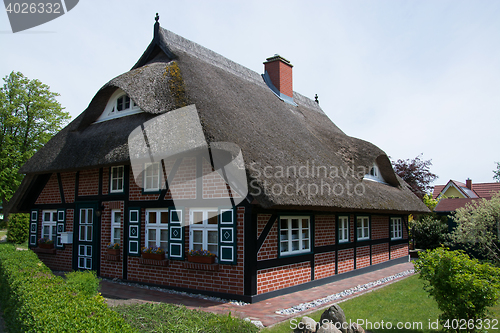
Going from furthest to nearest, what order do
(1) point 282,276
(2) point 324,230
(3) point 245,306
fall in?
(2) point 324,230
(1) point 282,276
(3) point 245,306

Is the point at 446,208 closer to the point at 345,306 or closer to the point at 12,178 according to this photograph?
the point at 345,306

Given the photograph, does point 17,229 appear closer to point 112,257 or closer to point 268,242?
point 112,257

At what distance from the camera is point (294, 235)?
9258 mm

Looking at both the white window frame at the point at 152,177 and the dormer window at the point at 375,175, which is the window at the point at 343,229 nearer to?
the dormer window at the point at 375,175

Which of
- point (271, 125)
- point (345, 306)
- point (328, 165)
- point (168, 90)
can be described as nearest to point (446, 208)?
point (328, 165)

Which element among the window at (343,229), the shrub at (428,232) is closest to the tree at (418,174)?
the shrub at (428,232)

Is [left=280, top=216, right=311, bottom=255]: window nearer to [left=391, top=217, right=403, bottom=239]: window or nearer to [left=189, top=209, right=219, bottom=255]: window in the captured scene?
[left=189, top=209, right=219, bottom=255]: window

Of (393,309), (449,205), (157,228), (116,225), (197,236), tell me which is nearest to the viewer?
(393,309)

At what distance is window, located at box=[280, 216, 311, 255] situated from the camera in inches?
350

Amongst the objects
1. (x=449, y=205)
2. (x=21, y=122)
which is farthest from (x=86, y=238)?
(x=21, y=122)

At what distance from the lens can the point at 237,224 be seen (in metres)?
8.09

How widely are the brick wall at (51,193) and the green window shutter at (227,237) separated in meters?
6.84

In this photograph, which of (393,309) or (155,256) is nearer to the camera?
(393,309)

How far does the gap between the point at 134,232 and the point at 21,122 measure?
70.3ft
